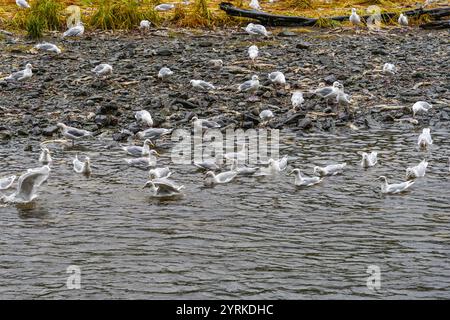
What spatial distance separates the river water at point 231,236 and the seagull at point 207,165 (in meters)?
0.20

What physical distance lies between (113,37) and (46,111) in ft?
21.5

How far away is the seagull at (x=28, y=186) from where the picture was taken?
11.9m

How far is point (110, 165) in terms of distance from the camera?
14.1m

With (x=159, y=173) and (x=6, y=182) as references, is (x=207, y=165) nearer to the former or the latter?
(x=159, y=173)

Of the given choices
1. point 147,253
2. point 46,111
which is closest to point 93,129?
point 46,111

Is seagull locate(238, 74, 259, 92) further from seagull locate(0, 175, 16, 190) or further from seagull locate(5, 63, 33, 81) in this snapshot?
seagull locate(0, 175, 16, 190)

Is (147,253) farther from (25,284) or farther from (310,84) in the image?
(310,84)

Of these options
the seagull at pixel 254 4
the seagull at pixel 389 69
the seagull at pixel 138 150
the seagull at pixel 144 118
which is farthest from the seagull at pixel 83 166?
the seagull at pixel 254 4

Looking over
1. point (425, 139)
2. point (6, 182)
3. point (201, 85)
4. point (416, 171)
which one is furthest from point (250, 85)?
point (6, 182)

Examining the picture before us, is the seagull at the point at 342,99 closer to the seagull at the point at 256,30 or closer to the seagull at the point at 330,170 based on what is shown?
the seagull at the point at 330,170

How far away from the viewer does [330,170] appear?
43.4ft

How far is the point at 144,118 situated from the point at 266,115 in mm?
2363

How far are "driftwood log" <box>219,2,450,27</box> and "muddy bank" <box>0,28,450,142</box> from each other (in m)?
1.08

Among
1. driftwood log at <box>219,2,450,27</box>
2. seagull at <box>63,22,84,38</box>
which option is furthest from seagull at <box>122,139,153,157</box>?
driftwood log at <box>219,2,450,27</box>
